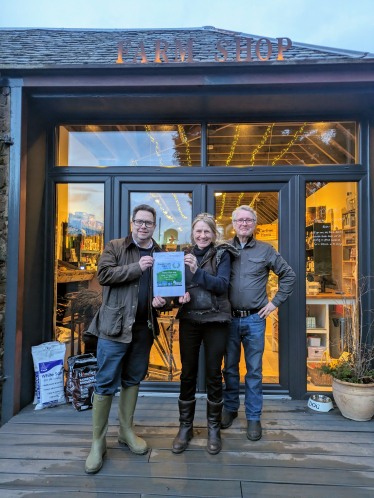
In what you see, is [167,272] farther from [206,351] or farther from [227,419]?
[227,419]

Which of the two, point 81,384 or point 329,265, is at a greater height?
point 329,265

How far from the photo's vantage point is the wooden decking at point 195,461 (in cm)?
188

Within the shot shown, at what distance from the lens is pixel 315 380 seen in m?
3.19

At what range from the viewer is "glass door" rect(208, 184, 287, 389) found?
325 centimetres

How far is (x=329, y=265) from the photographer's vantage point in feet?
10.6

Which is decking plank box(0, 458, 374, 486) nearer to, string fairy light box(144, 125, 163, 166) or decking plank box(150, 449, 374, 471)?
decking plank box(150, 449, 374, 471)

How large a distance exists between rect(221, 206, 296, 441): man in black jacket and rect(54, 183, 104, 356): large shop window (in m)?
1.66

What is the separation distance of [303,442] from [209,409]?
0.86 metres

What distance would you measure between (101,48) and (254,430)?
450 centimetres

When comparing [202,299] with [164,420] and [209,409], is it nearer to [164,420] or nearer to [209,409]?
A: [209,409]

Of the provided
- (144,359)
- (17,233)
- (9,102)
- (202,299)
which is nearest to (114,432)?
(144,359)

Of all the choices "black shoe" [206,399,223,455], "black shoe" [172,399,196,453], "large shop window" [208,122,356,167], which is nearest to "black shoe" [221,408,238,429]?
"black shoe" [206,399,223,455]

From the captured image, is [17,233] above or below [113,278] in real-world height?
above

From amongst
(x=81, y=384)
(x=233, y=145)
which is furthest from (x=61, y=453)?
(x=233, y=145)
